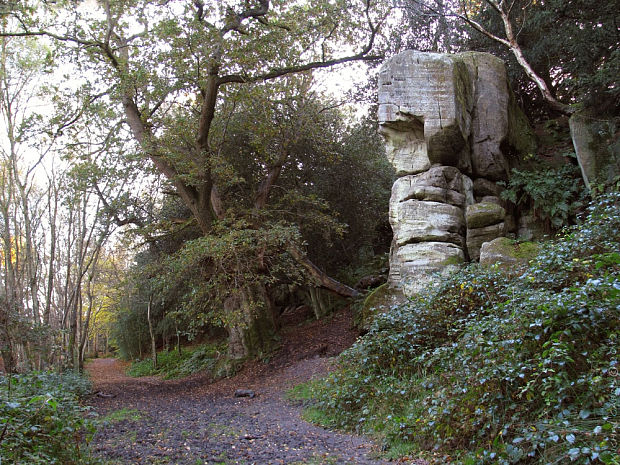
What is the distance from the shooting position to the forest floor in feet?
15.6

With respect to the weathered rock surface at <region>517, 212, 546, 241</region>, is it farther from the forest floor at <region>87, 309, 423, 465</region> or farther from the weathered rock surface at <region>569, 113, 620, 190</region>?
the forest floor at <region>87, 309, 423, 465</region>

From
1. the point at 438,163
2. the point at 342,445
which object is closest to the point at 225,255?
the point at 438,163

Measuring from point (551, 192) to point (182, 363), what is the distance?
1385cm

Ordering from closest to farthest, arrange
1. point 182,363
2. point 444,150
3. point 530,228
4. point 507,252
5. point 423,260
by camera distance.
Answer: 1. point 507,252
2. point 423,260
3. point 530,228
4. point 444,150
5. point 182,363

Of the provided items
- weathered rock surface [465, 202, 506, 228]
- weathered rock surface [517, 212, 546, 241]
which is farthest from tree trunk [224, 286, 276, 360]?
weathered rock surface [517, 212, 546, 241]

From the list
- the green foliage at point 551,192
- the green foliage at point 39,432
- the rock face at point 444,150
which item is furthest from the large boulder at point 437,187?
the green foliage at point 39,432

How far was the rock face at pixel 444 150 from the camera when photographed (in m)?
9.84

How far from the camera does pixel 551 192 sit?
32.4ft

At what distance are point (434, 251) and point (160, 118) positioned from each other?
8.41 metres

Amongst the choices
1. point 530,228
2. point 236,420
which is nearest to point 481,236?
point 530,228

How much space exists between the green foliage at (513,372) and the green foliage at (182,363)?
9.17 meters

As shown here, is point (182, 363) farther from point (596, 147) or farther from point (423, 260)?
point (596, 147)

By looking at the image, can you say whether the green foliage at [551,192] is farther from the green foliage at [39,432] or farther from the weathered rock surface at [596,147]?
the green foliage at [39,432]

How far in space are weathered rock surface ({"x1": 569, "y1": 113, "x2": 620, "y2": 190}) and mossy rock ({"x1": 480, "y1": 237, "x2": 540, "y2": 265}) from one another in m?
2.45
